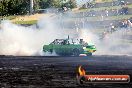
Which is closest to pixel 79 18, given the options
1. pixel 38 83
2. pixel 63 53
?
pixel 63 53

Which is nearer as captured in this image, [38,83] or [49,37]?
[38,83]

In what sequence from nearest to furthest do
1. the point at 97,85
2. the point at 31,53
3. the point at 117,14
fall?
the point at 97,85
the point at 31,53
the point at 117,14

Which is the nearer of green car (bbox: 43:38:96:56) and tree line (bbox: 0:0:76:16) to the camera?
green car (bbox: 43:38:96:56)

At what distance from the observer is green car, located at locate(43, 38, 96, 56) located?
48750mm

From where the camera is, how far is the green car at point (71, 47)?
48.8 metres

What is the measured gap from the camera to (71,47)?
48.9m

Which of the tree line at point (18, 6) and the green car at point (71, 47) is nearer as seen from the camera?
the green car at point (71, 47)

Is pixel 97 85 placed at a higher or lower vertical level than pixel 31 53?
higher

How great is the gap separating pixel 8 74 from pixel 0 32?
29913mm

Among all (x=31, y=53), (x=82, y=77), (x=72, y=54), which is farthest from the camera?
(x=31, y=53)

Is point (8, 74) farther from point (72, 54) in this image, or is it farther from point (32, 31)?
point (32, 31)

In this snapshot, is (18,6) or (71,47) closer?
(71,47)

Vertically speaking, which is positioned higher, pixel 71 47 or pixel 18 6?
pixel 18 6

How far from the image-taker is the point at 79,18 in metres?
80.8
